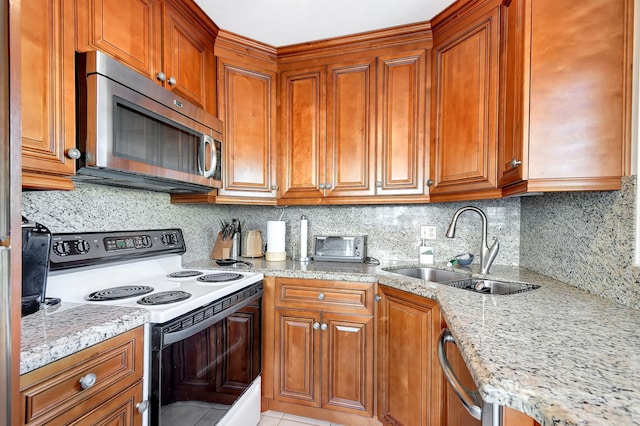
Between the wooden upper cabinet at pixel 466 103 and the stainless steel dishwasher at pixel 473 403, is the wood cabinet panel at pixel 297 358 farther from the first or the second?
the wooden upper cabinet at pixel 466 103

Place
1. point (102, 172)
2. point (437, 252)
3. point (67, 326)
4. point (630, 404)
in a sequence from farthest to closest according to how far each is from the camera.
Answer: point (437, 252)
point (102, 172)
point (67, 326)
point (630, 404)

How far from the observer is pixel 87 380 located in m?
0.81

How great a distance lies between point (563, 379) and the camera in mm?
550

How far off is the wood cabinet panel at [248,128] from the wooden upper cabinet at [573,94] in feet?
4.85

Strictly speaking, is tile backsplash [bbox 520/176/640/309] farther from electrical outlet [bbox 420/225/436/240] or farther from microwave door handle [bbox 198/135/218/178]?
microwave door handle [bbox 198/135/218/178]

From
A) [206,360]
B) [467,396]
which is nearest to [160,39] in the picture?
[206,360]

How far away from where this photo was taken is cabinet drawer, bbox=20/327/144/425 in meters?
0.70

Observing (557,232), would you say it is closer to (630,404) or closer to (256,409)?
(630,404)

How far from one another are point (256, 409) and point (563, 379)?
5.40ft

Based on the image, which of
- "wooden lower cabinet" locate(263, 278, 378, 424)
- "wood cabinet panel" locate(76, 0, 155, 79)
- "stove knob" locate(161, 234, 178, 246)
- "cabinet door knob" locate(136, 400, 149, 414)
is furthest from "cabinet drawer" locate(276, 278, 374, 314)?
"wood cabinet panel" locate(76, 0, 155, 79)

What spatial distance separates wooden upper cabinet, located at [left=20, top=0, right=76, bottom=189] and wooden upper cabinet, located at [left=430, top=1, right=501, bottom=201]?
70.0 inches

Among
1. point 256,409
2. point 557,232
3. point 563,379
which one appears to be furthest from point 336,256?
point 563,379

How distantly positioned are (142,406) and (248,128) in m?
1.62

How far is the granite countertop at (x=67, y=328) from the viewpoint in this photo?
719 millimetres
